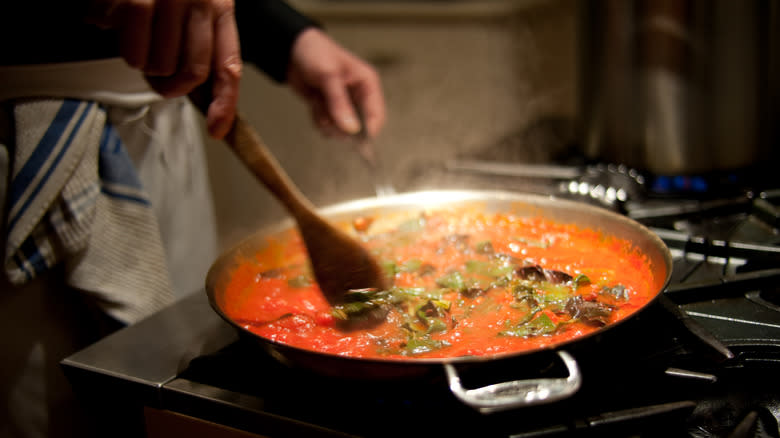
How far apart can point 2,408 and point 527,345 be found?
38.6 inches

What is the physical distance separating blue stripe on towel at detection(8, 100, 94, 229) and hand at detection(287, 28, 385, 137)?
1.68 feet

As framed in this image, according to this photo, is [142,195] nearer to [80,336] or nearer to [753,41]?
→ [80,336]

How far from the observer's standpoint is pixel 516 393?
21.9 inches

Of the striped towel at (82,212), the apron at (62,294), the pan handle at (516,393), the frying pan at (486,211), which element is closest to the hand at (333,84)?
the frying pan at (486,211)

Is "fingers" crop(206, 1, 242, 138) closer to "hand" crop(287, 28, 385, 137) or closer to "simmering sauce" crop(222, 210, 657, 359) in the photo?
"simmering sauce" crop(222, 210, 657, 359)

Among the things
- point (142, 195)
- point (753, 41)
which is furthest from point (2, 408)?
point (753, 41)

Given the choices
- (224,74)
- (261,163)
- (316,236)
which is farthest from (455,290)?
(224,74)

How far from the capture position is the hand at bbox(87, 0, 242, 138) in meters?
0.86

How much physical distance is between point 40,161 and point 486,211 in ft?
2.84

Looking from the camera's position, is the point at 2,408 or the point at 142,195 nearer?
the point at 2,408

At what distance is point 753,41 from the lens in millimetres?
1351

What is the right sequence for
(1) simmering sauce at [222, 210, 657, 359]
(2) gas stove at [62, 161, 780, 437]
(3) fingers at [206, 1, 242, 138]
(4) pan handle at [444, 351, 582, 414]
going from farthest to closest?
1. (3) fingers at [206, 1, 242, 138]
2. (1) simmering sauce at [222, 210, 657, 359]
3. (2) gas stove at [62, 161, 780, 437]
4. (4) pan handle at [444, 351, 582, 414]

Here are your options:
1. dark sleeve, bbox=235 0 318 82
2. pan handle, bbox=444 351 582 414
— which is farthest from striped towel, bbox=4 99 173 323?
pan handle, bbox=444 351 582 414

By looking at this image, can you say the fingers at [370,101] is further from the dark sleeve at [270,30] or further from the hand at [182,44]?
the hand at [182,44]
